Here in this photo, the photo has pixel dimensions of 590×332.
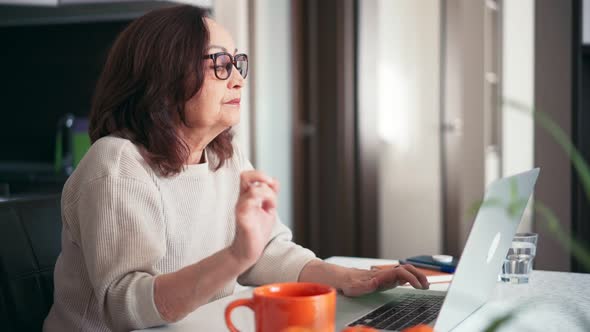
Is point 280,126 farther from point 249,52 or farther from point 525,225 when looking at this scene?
point 525,225

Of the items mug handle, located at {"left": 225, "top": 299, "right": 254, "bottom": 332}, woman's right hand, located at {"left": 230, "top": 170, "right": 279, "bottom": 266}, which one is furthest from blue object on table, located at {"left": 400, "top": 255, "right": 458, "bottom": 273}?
mug handle, located at {"left": 225, "top": 299, "right": 254, "bottom": 332}

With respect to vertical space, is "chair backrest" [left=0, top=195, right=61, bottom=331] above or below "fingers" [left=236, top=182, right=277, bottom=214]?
below

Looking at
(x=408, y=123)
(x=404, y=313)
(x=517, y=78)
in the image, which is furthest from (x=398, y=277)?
(x=408, y=123)

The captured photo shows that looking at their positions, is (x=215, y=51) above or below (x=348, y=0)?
below

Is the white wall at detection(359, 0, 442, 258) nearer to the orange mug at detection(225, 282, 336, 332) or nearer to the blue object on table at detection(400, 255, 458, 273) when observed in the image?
the blue object on table at detection(400, 255, 458, 273)

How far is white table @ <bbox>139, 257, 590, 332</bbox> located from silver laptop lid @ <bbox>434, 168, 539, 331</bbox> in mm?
31

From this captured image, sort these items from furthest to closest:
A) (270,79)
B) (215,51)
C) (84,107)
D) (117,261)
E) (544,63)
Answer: (270,79) → (84,107) → (544,63) → (215,51) → (117,261)

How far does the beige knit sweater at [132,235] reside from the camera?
1.06m

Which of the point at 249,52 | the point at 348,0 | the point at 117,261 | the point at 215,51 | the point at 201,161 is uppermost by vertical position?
the point at 348,0

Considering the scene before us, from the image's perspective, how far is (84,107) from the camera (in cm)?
348

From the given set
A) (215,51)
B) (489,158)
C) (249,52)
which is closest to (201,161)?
(215,51)

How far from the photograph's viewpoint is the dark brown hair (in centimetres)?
129

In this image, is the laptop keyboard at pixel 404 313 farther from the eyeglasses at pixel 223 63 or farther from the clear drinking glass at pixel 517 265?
the eyeglasses at pixel 223 63

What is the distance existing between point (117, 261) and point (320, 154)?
300 centimetres
